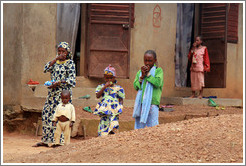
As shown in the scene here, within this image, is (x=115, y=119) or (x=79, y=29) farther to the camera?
(x=79, y=29)

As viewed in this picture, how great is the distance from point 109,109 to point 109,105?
0.20 ft

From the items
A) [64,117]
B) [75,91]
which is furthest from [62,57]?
[75,91]

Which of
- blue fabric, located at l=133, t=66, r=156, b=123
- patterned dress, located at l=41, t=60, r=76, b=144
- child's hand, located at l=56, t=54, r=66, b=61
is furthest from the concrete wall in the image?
blue fabric, located at l=133, t=66, r=156, b=123

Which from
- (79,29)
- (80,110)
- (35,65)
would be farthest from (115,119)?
(79,29)

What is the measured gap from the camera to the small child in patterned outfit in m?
6.90

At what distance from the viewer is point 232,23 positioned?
1213 cm

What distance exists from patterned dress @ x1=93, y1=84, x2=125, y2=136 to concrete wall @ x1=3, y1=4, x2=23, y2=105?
3.35 m

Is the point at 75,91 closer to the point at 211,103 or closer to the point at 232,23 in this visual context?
the point at 211,103

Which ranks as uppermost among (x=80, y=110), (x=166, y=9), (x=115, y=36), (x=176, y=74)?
(x=166, y=9)

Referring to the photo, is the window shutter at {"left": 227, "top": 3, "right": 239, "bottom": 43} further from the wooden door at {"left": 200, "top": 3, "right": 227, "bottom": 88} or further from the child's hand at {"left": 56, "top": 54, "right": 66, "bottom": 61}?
the child's hand at {"left": 56, "top": 54, "right": 66, "bottom": 61}

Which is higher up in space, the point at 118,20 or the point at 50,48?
the point at 118,20

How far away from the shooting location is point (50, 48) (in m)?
10.0

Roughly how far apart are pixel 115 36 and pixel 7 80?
102 inches

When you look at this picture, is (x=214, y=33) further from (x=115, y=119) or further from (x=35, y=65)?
(x=115, y=119)
